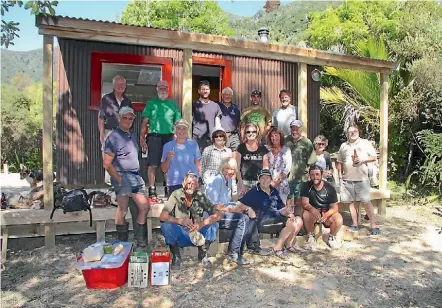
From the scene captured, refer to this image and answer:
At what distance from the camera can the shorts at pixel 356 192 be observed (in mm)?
6309

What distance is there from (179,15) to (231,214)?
30143mm

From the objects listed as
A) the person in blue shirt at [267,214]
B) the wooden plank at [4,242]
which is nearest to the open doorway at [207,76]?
the person in blue shirt at [267,214]

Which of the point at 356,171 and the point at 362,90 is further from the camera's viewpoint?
the point at 362,90

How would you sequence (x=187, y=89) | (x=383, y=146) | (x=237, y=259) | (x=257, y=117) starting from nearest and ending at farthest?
(x=237, y=259) < (x=187, y=89) < (x=257, y=117) < (x=383, y=146)

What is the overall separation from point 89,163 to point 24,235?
238cm

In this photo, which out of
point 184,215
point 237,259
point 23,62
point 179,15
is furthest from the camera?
point 23,62

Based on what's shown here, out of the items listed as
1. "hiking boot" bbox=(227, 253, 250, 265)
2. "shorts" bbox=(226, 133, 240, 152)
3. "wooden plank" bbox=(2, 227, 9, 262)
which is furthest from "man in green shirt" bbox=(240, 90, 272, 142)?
"wooden plank" bbox=(2, 227, 9, 262)

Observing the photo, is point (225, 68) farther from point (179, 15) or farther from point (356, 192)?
point (179, 15)

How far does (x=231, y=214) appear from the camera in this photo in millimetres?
4910

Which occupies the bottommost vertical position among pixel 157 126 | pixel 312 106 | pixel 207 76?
pixel 157 126

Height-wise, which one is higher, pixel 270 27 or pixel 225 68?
pixel 270 27

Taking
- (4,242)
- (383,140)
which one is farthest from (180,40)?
(383,140)

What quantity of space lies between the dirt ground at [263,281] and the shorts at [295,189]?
0.79 meters

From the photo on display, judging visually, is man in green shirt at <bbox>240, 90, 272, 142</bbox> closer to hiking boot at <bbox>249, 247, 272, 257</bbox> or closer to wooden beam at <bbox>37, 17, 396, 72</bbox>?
wooden beam at <bbox>37, 17, 396, 72</bbox>
